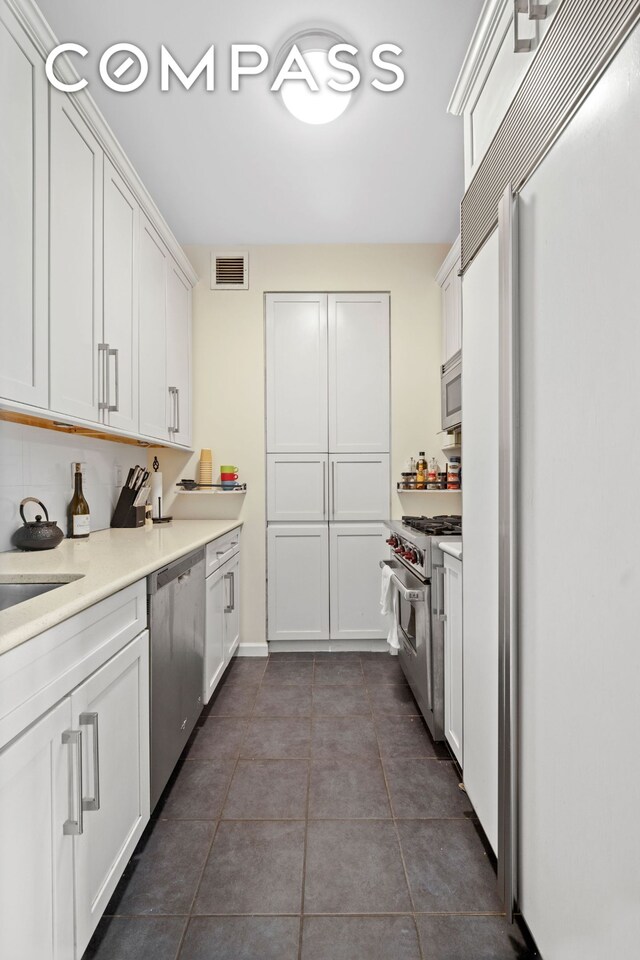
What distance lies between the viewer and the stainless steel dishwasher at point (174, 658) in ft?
5.62

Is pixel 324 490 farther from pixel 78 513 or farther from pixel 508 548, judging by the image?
pixel 508 548

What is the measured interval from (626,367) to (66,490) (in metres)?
2.37

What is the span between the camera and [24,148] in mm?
1513

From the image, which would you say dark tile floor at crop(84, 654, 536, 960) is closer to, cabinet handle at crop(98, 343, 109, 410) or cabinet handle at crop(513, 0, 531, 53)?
cabinet handle at crop(98, 343, 109, 410)

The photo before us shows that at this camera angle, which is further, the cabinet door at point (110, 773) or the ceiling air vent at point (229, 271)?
the ceiling air vent at point (229, 271)

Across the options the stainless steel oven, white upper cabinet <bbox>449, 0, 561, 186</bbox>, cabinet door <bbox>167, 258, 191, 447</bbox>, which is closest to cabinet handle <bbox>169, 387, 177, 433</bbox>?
cabinet door <bbox>167, 258, 191, 447</bbox>

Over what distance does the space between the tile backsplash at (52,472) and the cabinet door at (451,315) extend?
2137 mm

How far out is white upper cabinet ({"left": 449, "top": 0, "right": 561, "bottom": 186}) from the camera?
125cm

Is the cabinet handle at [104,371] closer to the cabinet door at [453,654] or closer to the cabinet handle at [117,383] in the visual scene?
the cabinet handle at [117,383]

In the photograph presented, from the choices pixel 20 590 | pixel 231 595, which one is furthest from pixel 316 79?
pixel 231 595

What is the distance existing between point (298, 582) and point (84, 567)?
2.12 metres

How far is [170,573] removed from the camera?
1.89 meters

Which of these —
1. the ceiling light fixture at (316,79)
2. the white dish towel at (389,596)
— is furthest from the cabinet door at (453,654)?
the ceiling light fixture at (316,79)

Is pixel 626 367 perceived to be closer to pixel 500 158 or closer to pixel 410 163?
pixel 500 158
